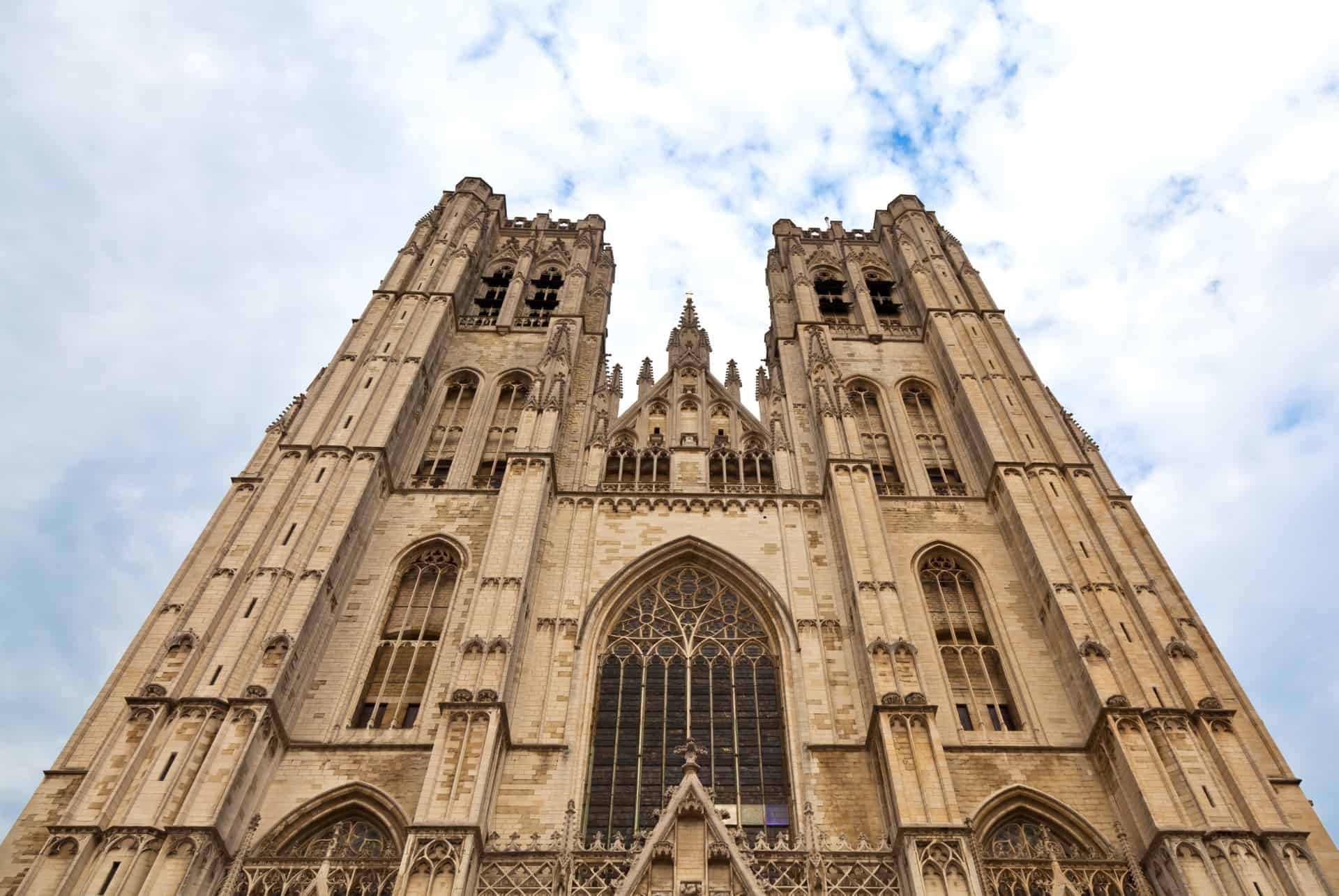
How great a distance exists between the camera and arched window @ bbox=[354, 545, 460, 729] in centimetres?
1844

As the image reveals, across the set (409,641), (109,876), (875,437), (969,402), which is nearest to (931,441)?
(875,437)

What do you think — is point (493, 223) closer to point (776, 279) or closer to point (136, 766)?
point (776, 279)

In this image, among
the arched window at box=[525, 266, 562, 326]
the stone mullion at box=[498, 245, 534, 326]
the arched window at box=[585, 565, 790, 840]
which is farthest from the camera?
the arched window at box=[525, 266, 562, 326]

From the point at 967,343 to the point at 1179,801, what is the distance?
1498 cm

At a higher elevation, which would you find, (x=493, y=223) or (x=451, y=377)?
(x=493, y=223)

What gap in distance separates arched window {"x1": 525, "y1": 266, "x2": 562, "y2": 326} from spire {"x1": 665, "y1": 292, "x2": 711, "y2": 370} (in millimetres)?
4138

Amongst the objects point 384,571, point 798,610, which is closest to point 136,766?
point 384,571

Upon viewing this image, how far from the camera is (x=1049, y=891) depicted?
14.7 meters

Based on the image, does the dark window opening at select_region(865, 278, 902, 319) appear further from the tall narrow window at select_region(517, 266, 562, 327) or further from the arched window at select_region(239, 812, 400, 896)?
the arched window at select_region(239, 812, 400, 896)

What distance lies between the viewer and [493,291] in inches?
1297

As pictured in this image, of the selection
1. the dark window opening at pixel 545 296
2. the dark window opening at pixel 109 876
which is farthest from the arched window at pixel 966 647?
the dark window opening at pixel 545 296

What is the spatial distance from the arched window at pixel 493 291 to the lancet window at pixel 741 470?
10004 mm

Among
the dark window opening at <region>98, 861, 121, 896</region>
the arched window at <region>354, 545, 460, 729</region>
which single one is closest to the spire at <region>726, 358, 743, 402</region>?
the arched window at <region>354, 545, 460, 729</region>

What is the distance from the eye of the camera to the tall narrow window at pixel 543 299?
102ft
